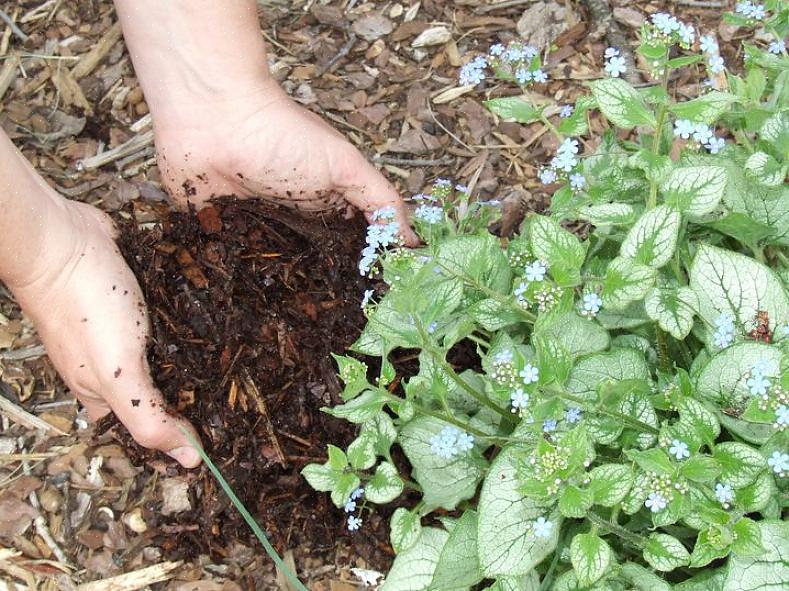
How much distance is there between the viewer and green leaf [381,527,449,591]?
4.82 feet

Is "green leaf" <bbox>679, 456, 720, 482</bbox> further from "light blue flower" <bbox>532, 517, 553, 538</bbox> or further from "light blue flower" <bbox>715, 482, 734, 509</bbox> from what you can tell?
"light blue flower" <bbox>532, 517, 553, 538</bbox>

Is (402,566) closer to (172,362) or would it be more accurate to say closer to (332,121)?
(172,362)

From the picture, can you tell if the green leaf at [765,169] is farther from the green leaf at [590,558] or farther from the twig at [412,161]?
the twig at [412,161]

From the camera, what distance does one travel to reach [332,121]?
226cm

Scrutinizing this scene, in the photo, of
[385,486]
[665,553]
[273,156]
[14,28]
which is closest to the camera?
[665,553]

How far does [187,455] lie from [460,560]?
0.63 metres

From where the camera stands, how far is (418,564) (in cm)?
148

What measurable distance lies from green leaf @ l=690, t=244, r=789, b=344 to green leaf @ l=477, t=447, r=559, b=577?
14.1 inches

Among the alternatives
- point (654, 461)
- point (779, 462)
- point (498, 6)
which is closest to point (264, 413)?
point (654, 461)

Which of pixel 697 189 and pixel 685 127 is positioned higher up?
pixel 685 127

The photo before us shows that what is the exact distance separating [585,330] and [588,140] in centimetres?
89

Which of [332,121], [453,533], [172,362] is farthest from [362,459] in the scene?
[332,121]

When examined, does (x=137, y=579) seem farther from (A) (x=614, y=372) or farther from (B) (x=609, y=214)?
(B) (x=609, y=214)

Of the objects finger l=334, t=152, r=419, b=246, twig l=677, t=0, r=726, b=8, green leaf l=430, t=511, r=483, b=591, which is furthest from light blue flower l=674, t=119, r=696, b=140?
twig l=677, t=0, r=726, b=8
